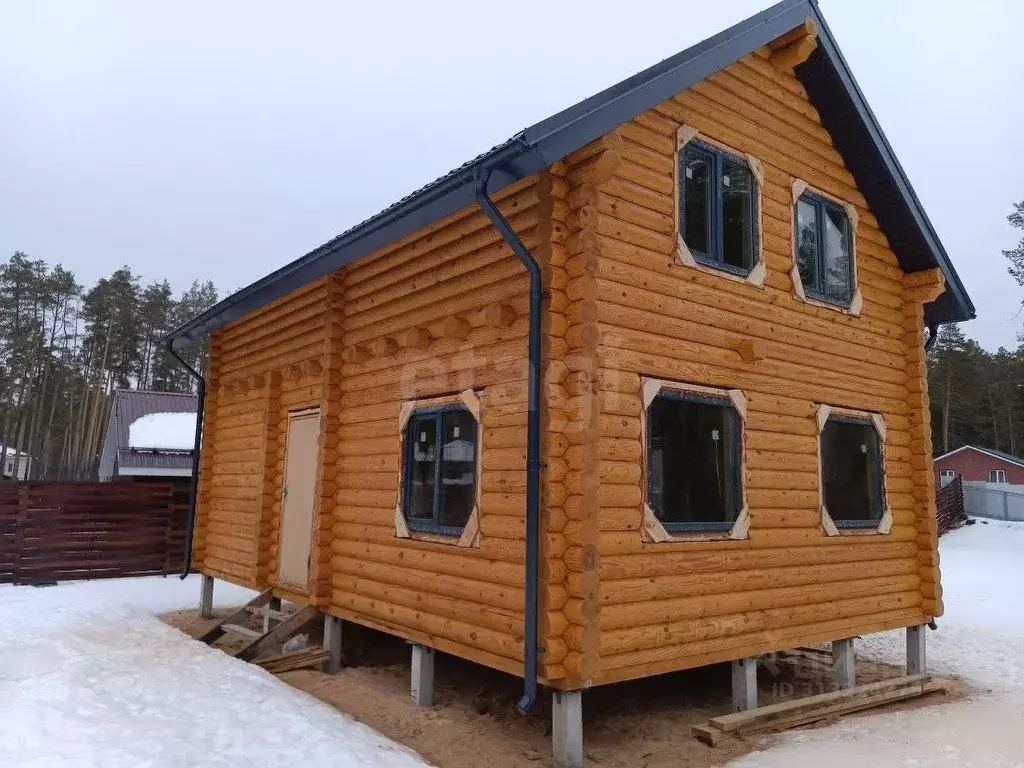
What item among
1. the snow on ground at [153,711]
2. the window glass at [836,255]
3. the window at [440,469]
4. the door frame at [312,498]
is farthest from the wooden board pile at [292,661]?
the window glass at [836,255]

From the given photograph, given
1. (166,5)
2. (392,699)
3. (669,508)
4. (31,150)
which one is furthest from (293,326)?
(31,150)

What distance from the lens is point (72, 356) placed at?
51156 millimetres

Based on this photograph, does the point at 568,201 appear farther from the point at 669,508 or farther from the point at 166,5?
the point at 166,5

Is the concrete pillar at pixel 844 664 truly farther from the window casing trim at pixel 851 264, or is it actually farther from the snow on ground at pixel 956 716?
the window casing trim at pixel 851 264

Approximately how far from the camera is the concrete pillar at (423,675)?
7.16m

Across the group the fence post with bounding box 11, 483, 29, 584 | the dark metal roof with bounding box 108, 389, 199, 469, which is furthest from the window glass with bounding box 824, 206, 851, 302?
the dark metal roof with bounding box 108, 389, 199, 469

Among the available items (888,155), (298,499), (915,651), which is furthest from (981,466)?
(298,499)

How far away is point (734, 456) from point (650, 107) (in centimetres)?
328

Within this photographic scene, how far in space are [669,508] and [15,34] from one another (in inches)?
9951

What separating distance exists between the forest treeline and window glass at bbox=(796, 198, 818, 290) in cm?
4375

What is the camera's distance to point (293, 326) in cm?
1053

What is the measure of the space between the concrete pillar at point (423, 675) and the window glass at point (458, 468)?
4.27ft

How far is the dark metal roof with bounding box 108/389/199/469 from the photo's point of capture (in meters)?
23.6

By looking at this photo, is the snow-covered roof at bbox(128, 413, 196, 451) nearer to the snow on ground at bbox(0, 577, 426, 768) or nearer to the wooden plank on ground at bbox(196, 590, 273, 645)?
the snow on ground at bbox(0, 577, 426, 768)
